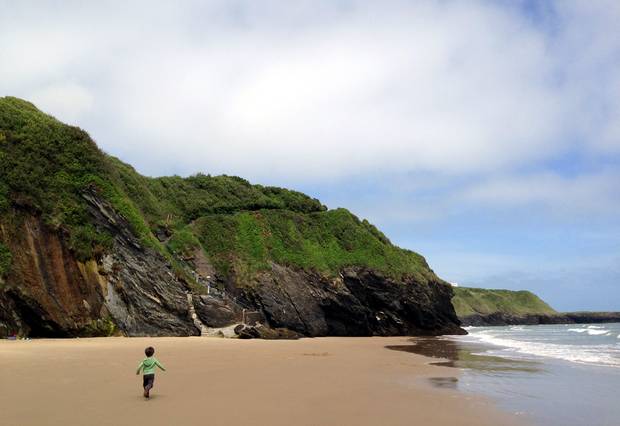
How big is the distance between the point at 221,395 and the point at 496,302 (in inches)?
5523

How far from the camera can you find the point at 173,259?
38.8 meters

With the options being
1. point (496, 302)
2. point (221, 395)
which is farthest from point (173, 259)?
point (496, 302)

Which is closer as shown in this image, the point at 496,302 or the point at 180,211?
the point at 180,211

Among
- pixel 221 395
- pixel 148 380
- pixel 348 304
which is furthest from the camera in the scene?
pixel 348 304

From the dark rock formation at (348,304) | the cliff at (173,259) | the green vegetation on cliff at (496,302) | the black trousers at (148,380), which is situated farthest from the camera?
the green vegetation on cliff at (496,302)

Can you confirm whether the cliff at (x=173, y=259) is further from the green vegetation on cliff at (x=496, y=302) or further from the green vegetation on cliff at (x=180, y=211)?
the green vegetation on cliff at (x=496, y=302)

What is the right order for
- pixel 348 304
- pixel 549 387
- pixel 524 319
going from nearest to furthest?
pixel 549 387 < pixel 348 304 < pixel 524 319

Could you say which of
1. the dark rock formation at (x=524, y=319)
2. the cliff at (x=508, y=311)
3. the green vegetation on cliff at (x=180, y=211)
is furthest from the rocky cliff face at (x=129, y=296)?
the dark rock formation at (x=524, y=319)

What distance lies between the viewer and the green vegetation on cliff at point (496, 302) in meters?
129

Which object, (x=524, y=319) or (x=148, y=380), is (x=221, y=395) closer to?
(x=148, y=380)

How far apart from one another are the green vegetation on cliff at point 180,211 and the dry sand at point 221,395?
597 inches

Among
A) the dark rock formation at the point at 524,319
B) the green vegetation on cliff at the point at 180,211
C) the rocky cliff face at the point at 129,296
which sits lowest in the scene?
the dark rock formation at the point at 524,319

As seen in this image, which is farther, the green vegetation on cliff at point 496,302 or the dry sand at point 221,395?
the green vegetation on cliff at point 496,302

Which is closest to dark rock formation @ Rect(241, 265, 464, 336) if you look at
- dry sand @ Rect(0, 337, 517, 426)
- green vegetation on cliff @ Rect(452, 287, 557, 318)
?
dry sand @ Rect(0, 337, 517, 426)
